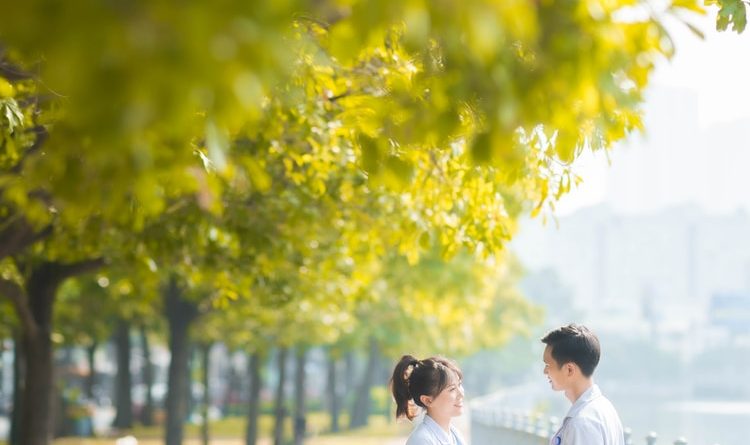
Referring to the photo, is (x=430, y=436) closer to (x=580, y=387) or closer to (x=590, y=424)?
(x=580, y=387)

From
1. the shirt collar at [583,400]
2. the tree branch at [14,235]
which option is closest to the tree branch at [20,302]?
the tree branch at [14,235]

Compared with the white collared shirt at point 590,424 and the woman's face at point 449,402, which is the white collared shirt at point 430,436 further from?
the white collared shirt at point 590,424

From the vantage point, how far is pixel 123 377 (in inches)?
1432

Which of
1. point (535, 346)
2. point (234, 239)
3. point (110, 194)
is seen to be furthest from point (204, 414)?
point (535, 346)

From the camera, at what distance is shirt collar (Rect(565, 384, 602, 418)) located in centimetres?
585

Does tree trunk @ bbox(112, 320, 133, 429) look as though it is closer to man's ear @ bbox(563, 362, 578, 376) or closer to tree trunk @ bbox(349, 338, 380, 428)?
tree trunk @ bbox(349, 338, 380, 428)

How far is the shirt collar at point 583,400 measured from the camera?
19.2ft

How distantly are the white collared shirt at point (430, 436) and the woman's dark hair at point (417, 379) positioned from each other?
153 millimetres

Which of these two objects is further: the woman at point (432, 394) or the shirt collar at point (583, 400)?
the woman at point (432, 394)

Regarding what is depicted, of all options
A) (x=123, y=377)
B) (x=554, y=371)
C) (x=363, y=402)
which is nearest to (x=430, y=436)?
(x=554, y=371)

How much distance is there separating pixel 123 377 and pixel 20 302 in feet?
72.2

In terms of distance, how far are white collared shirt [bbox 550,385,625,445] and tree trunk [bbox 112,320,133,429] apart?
96.8 ft

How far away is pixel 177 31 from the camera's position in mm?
2799

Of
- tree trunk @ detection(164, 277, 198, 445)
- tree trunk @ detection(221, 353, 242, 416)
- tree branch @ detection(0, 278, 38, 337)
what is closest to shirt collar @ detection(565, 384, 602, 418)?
tree branch @ detection(0, 278, 38, 337)
